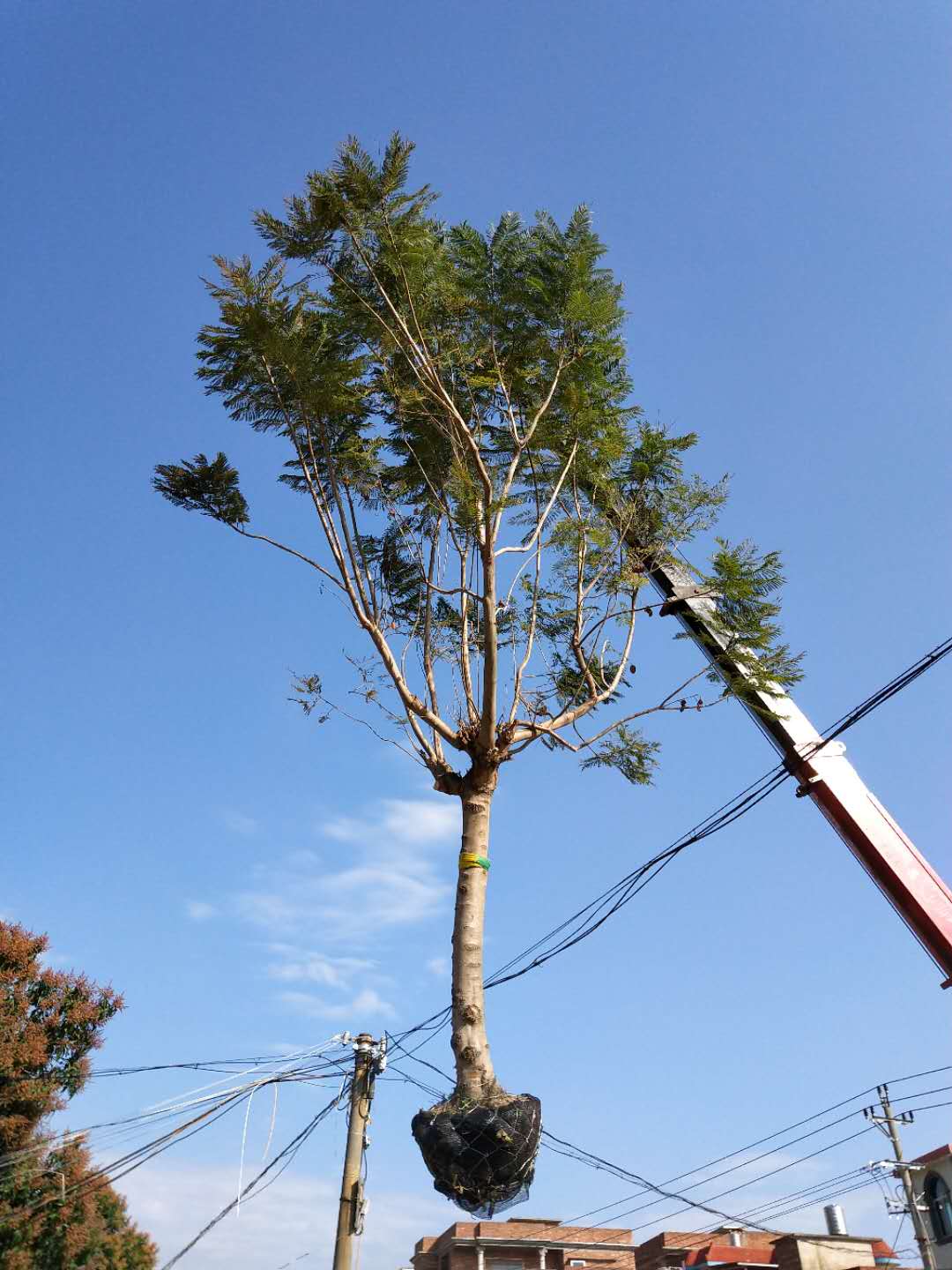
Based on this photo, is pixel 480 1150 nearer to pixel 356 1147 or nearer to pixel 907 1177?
pixel 356 1147

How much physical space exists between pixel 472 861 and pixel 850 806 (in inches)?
227

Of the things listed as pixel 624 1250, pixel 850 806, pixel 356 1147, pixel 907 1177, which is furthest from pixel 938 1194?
pixel 356 1147

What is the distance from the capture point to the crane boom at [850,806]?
9.68 m

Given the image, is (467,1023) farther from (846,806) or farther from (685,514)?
(846,806)

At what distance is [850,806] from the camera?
10.5 m

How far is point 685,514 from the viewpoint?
8.49 m

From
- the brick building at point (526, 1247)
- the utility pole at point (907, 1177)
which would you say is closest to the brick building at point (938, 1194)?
the utility pole at point (907, 1177)

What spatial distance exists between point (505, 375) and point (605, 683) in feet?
9.42

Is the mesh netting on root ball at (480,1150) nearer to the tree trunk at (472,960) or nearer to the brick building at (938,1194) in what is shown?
the tree trunk at (472,960)

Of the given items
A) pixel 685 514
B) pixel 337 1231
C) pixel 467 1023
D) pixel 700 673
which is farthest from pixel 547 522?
pixel 337 1231

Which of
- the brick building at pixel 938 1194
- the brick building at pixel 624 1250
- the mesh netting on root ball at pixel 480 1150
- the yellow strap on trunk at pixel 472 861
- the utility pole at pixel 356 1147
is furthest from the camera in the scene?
the brick building at pixel 624 1250

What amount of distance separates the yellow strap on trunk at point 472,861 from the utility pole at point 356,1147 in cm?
426

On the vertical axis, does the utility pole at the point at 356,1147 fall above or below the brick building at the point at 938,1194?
below

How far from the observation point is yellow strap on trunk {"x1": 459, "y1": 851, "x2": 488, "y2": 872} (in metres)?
6.63
